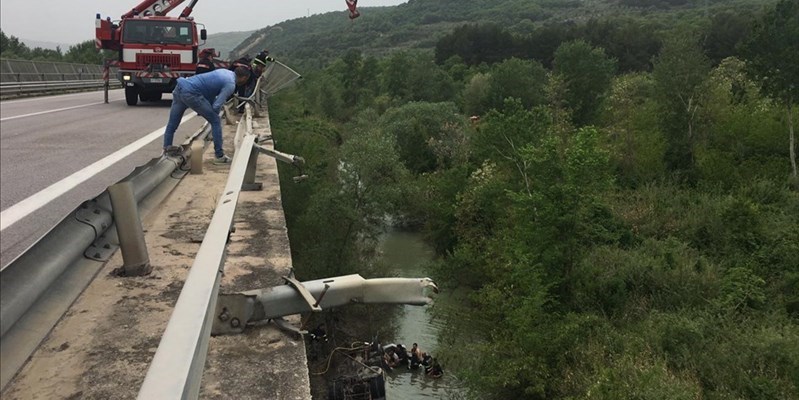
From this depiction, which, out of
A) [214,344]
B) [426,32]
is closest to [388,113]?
[214,344]

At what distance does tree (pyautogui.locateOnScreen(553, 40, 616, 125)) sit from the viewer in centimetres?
3919

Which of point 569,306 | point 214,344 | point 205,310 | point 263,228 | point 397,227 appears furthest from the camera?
point 397,227

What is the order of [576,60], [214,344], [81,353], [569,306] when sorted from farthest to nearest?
1. [576,60]
2. [569,306]
3. [214,344]
4. [81,353]

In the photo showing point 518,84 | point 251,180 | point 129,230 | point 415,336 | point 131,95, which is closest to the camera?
point 129,230

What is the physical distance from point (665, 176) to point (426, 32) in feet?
433

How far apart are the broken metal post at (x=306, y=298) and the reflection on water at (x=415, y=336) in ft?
47.2

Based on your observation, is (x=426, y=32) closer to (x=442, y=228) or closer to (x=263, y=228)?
A: (x=442, y=228)

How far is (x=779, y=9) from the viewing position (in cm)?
2614

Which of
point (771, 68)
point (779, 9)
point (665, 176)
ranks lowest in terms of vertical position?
point (665, 176)

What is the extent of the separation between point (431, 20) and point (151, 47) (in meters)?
162

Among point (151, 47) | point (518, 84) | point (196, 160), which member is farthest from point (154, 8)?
point (518, 84)

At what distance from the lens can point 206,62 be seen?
1548 centimetres

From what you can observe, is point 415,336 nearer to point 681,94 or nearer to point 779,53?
point 681,94

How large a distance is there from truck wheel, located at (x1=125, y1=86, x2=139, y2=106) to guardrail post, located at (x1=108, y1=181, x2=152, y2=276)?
16.5 meters
